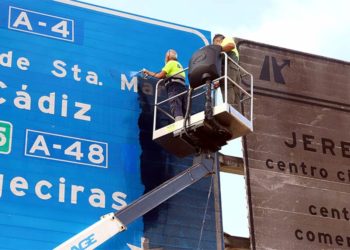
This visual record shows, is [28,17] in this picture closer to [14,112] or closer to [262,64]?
[14,112]

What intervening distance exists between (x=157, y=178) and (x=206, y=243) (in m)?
1.49

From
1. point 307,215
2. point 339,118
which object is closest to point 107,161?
point 307,215

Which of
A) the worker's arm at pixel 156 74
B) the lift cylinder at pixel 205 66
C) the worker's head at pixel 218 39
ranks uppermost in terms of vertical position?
the worker's head at pixel 218 39

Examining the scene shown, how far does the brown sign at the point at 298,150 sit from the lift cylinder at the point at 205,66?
2.68m

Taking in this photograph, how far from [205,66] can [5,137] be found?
368 cm

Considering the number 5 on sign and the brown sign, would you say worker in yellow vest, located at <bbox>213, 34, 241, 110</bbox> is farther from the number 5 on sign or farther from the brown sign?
the number 5 on sign

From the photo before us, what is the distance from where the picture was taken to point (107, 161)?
52.4 feet

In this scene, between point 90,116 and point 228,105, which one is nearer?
point 228,105

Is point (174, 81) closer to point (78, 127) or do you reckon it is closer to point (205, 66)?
point (205, 66)

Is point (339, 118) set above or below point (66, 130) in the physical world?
above

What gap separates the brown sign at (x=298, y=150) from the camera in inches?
666

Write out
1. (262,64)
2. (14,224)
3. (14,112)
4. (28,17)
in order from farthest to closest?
(262,64), (28,17), (14,112), (14,224)

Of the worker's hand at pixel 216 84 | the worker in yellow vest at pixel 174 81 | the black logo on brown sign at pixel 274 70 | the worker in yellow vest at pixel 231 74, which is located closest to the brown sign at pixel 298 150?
the black logo on brown sign at pixel 274 70

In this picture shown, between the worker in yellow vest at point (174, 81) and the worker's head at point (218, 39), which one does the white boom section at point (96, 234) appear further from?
the worker's head at point (218, 39)
